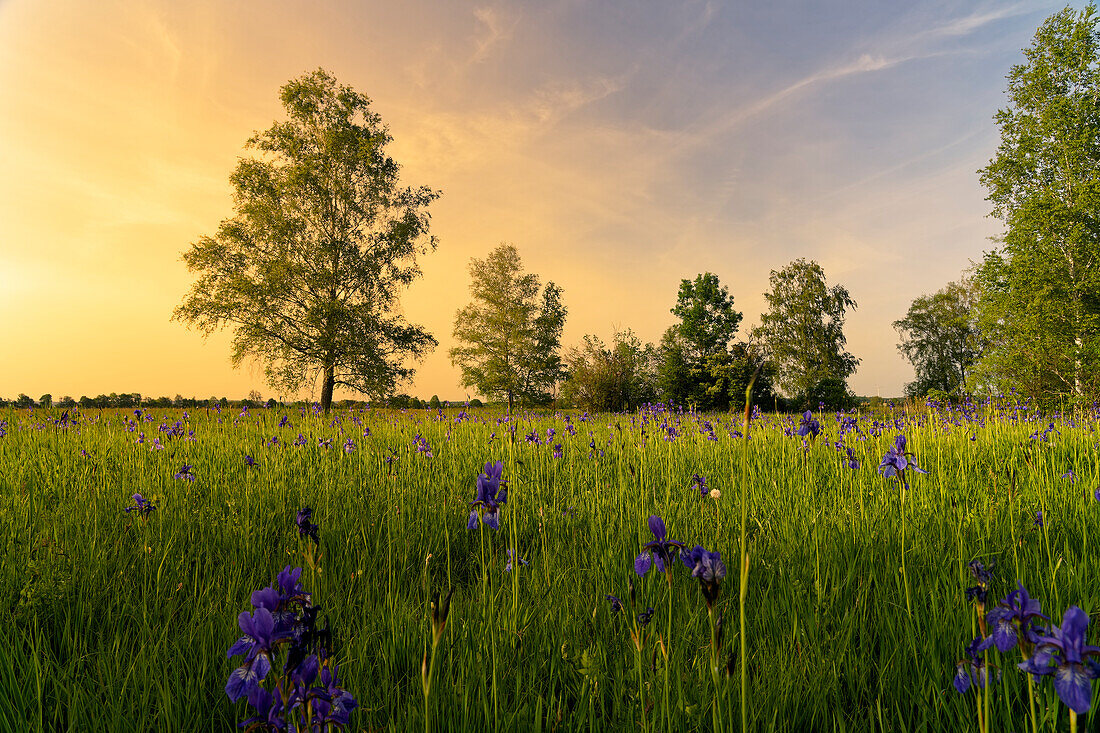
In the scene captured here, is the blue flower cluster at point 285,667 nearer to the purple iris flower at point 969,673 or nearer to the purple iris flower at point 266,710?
the purple iris flower at point 266,710

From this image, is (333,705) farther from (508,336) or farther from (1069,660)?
(508,336)

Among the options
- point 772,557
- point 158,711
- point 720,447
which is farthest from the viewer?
point 720,447

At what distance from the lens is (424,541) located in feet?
14.3

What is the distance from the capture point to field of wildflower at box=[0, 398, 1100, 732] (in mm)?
1574

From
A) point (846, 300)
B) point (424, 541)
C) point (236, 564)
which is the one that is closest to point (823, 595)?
point (424, 541)

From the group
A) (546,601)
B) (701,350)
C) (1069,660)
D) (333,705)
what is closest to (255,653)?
(333,705)

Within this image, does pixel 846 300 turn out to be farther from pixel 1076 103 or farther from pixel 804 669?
pixel 804 669

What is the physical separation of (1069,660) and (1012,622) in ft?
0.58

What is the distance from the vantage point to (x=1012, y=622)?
4.19 ft

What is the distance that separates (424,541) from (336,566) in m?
0.72

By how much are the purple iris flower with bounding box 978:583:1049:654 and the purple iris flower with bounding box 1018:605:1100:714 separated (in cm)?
6

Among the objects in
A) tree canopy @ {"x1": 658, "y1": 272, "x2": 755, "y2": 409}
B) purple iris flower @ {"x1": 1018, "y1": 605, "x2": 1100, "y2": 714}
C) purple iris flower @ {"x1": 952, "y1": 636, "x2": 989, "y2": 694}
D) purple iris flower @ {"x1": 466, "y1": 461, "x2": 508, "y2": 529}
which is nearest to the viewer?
purple iris flower @ {"x1": 1018, "y1": 605, "x2": 1100, "y2": 714}

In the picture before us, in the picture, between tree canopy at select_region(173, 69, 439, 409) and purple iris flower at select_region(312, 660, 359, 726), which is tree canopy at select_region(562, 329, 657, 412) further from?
purple iris flower at select_region(312, 660, 359, 726)

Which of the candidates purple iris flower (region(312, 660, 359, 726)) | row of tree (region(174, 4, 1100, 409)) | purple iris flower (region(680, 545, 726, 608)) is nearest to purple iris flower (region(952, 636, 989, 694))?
purple iris flower (region(680, 545, 726, 608))
